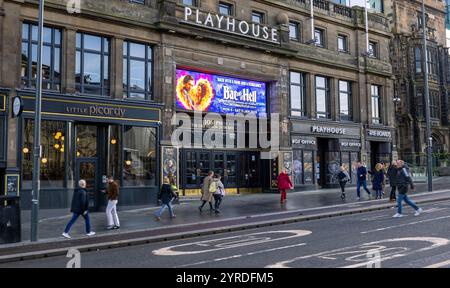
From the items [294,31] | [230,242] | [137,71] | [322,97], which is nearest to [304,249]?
[230,242]

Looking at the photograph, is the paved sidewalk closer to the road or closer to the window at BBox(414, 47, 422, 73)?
the road

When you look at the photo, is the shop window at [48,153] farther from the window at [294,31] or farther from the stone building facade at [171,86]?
the window at [294,31]

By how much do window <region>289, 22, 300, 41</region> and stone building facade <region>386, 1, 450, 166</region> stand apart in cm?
2188

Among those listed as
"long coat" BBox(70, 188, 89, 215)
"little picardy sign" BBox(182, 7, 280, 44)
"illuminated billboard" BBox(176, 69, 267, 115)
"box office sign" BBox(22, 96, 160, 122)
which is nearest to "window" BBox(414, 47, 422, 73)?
"little picardy sign" BBox(182, 7, 280, 44)

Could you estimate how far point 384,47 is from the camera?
36625 millimetres

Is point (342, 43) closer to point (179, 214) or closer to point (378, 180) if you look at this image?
point (378, 180)

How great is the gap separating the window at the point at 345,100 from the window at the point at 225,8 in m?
10.3

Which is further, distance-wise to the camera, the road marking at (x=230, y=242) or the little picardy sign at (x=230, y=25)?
the little picardy sign at (x=230, y=25)

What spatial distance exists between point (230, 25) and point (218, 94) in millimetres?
3766

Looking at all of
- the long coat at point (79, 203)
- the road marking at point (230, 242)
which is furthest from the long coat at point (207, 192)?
the long coat at point (79, 203)

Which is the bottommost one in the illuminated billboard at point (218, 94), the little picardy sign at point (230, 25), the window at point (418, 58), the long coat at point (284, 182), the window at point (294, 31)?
the long coat at point (284, 182)

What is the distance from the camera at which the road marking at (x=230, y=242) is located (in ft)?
36.6

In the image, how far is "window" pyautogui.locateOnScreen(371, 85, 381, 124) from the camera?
116 feet
